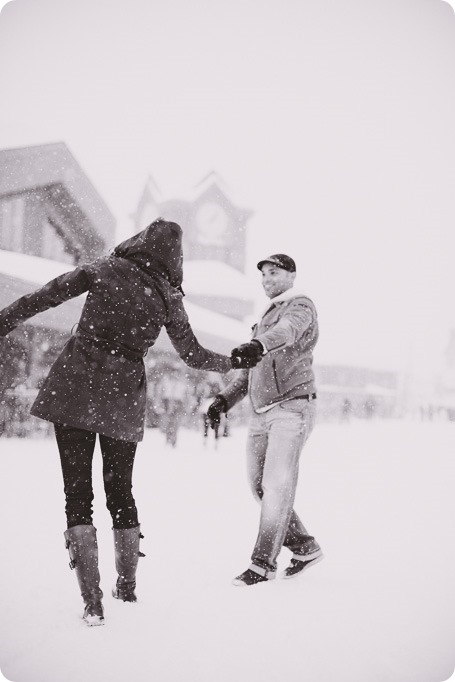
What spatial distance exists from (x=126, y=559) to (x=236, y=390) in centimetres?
93

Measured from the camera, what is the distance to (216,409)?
8.39 ft

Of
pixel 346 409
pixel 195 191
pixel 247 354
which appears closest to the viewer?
pixel 247 354

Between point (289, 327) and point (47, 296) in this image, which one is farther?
point (289, 327)

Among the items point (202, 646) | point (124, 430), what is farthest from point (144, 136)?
point (202, 646)

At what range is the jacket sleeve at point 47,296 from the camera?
1.88 m

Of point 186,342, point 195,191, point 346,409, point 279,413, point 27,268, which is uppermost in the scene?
point 195,191

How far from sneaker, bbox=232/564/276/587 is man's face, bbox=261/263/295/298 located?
1130 millimetres

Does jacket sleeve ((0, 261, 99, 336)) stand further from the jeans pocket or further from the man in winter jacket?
the jeans pocket

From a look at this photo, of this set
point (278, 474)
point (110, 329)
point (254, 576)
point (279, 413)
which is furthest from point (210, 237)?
point (110, 329)

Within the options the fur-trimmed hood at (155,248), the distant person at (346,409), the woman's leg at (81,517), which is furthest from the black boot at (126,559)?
the distant person at (346,409)

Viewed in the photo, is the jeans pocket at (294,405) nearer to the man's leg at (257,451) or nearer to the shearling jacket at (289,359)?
the shearling jacket at (289,359)

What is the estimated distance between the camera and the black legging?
6.18 ft

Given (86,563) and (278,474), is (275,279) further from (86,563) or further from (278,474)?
(86,563)

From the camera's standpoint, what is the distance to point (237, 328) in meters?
10.5
